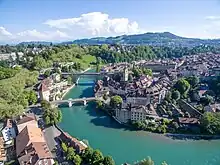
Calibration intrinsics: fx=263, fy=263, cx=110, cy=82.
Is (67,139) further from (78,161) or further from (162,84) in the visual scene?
(162,84)

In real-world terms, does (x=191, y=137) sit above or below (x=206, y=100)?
below

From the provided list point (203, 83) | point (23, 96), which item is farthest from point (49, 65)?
point (203, 83)

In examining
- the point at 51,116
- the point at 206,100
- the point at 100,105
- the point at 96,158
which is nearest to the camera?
the point at 96,158

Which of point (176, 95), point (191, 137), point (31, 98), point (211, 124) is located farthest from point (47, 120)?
point (176, 95)

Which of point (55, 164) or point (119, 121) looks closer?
point (55, 164)

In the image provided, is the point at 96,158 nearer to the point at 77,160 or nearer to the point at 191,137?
the point at 77,160

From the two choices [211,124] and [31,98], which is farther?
[31,98]

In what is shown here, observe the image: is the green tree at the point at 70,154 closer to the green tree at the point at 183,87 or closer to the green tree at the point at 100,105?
the green tree at the point at 100,105

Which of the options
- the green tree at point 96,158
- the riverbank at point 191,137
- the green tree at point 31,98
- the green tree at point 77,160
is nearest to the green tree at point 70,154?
the green tree at point 77,160

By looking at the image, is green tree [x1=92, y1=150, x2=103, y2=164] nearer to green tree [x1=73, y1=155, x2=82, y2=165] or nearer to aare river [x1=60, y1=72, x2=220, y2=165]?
green tree [x1=73, y1=155, x2=82, y2=165]
